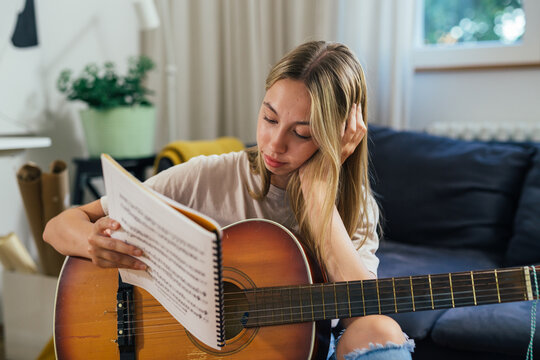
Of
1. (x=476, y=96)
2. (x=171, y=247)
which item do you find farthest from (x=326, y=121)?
(x=476, y=96)

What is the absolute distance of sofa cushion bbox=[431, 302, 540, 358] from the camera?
4.30ft

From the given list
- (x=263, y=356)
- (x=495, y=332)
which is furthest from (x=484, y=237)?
(x=263, y=356)

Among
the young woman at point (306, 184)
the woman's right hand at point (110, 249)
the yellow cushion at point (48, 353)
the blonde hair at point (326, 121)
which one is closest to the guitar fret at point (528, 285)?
the young woman at point (306, 184)

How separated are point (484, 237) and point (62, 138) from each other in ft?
5.91

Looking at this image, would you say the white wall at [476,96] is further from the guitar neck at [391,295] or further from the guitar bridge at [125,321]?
the guitar bridge at [125,321]

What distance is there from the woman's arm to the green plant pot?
1.06 metres

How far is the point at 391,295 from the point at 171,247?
440 mm

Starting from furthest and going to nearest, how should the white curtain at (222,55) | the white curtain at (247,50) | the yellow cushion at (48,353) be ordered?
the white curtain at (222,55) < the white curtain at (247,50) < the yellow cushion at (48,353)

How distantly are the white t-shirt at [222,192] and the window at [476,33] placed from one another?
1558mm

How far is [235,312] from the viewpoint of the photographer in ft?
3.21

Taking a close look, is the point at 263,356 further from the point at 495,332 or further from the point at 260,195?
the point at 495,332

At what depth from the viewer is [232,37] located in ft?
9.07

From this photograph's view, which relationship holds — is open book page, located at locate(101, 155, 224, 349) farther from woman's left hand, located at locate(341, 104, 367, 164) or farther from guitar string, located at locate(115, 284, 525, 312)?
woman's left hand, located at locate(341, 104, 367, 164)

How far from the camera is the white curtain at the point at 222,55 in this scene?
104 inches
